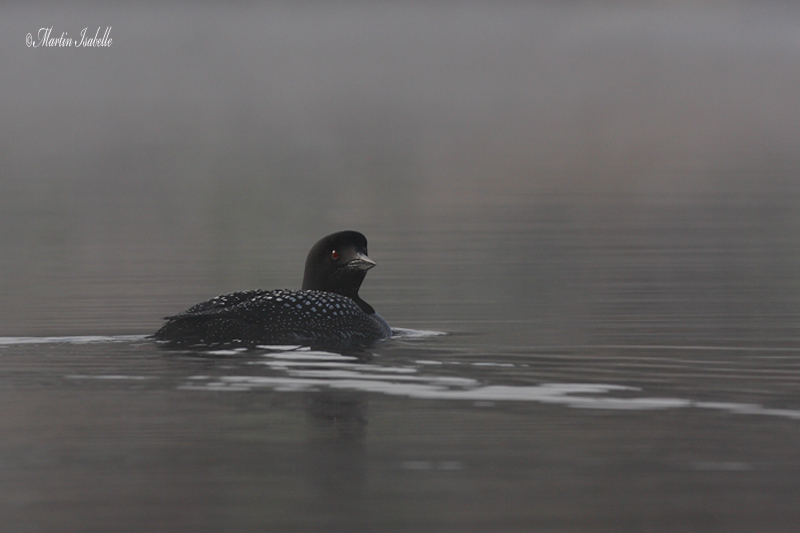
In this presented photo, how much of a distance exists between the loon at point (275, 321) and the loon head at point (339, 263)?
39cm

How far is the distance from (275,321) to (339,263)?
1354mm

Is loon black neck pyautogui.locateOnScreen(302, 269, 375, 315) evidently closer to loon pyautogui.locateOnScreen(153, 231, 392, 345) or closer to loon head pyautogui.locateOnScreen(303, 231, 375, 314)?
loon head pyautogui.locateOnScreen(303, 231, 375, 314)

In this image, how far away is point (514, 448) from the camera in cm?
738

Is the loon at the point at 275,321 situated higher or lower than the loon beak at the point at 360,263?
lower

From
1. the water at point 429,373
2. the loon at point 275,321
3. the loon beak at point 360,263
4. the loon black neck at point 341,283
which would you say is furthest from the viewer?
the loon black neck at point 341,283

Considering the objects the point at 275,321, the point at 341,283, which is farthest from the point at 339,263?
the point at 275,321

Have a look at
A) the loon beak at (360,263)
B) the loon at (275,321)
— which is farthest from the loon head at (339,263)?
the loon at (275,321)

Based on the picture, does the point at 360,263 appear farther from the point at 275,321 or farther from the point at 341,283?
the point at 275,321

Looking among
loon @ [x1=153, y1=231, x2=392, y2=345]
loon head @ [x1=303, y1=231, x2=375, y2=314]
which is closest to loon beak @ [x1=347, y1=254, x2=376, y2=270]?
loon head @ [x1=303, y1=231, x2=375, y2=314]

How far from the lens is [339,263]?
11.8m

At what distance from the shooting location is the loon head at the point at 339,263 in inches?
462

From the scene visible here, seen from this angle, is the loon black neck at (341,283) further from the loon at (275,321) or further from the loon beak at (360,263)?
the loon at (275,321)

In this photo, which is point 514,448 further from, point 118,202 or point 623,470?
point 118,202

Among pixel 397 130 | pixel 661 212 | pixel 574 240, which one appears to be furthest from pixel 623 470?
pixel 397 130
